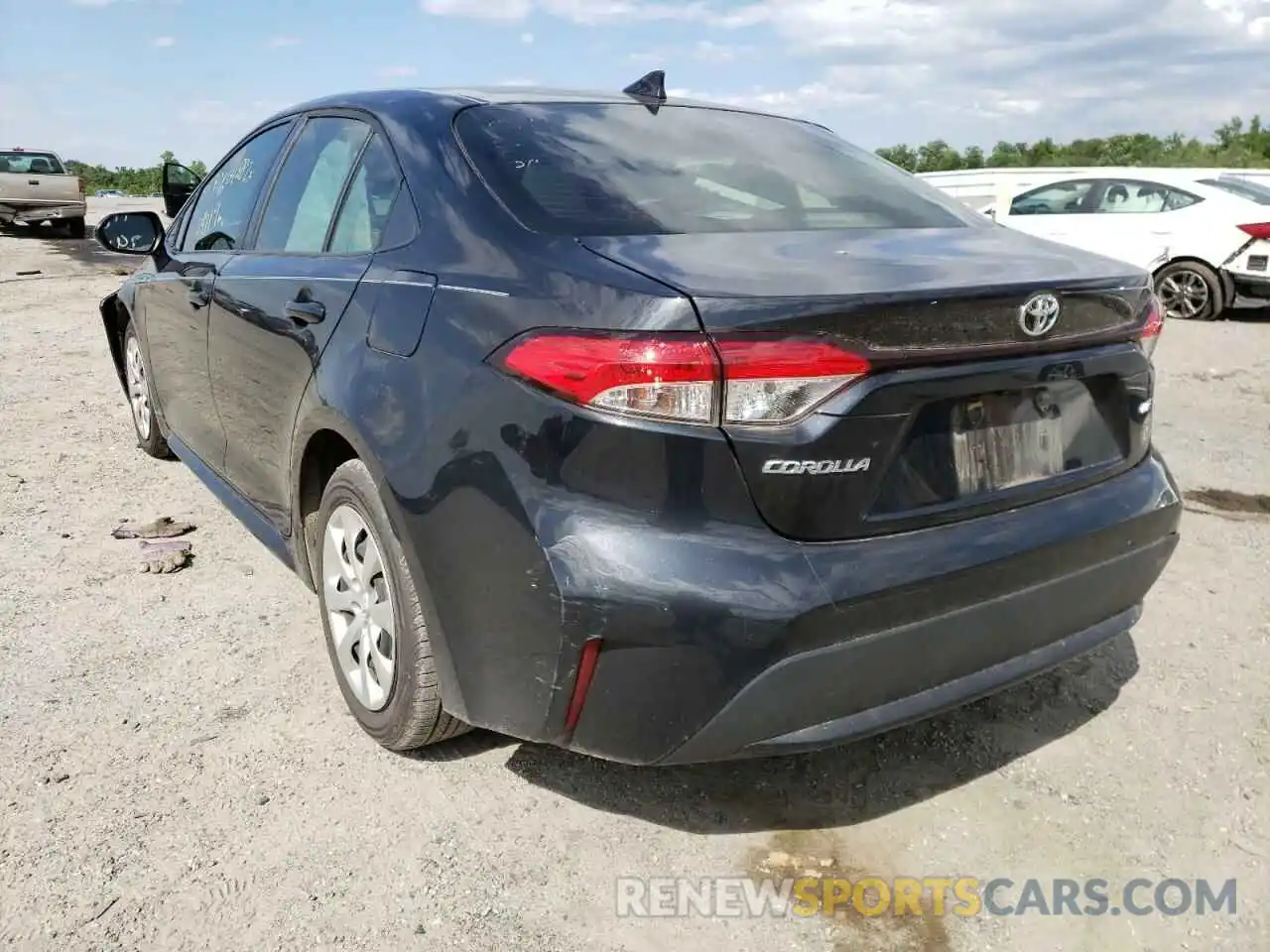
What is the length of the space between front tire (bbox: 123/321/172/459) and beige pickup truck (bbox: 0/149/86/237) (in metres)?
16.3

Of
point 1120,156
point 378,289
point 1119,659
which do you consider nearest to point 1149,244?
point 1119,659

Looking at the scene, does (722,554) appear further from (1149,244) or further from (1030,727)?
(1149,244)

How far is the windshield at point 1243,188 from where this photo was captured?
10477 millimetres

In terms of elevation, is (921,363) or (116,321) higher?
(921,363)

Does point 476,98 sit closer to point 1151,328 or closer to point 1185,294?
point 1151,328

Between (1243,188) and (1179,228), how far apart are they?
1098 millimetres

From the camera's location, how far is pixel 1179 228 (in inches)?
410

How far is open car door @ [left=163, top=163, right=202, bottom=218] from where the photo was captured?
6.04 meters

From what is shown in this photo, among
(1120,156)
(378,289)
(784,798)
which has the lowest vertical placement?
(784,798)

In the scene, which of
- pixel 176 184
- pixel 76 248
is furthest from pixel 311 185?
pixel 76 248

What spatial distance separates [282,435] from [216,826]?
43.0 inches

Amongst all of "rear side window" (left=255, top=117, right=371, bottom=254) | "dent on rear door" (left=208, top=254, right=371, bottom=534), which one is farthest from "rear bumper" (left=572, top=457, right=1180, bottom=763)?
"rear side window" (left=255, top=117, right=371, bottom=254)

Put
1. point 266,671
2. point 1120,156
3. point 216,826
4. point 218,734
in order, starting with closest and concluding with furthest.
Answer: point 216,826 < point 218,734 < point 266,671 < point 1120,156

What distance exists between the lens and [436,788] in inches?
101
